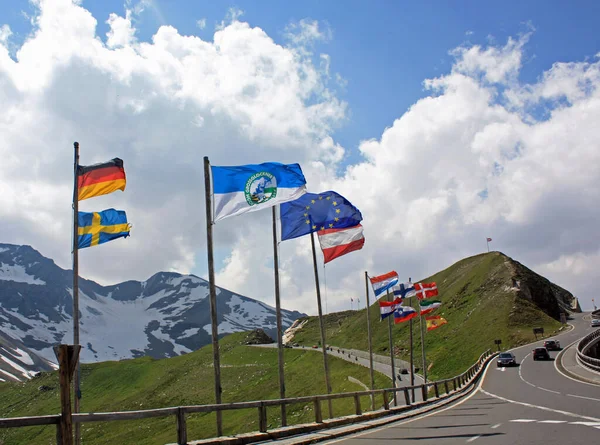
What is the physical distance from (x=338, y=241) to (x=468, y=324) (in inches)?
3471

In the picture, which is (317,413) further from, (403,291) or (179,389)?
(179,389)

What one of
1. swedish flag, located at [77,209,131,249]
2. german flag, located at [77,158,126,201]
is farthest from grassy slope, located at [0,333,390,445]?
german flag, located at [77,158,126,201]

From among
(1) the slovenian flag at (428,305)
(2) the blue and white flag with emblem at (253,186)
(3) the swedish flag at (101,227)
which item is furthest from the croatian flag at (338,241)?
(1) the slovenian flag at (428,305)

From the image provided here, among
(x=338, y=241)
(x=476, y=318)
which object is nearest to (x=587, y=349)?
(x=476, y=318)

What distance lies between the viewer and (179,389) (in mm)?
107125

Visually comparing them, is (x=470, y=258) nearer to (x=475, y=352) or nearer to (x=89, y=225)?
(x=475, y=352)

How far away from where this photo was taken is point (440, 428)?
55.2 ft

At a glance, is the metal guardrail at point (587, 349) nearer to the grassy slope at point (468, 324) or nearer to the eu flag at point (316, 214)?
the grassy slope at point (468, 324)

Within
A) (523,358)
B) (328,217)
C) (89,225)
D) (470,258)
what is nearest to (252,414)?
(523,358)

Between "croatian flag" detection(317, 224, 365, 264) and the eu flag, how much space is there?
0.43m

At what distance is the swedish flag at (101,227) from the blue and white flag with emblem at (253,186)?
4.43 meters

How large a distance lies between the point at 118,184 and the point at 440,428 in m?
13.7

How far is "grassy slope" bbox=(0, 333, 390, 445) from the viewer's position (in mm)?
71312

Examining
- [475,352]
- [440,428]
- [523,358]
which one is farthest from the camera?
[475,352]
